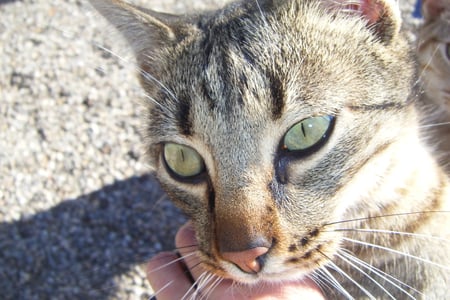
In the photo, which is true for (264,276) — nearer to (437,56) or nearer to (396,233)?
(396,233)

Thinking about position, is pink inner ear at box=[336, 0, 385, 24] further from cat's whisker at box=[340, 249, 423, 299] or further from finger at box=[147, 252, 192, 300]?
finger at box=[147, 252, 192, 300]

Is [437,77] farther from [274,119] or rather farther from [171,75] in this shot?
[171,75]

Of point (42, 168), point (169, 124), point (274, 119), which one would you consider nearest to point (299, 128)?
point (274, 119)

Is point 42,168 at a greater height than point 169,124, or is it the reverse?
point 42,168

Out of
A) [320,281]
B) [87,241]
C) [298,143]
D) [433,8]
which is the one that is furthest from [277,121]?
A: [87,241]

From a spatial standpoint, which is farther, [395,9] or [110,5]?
[110,5]

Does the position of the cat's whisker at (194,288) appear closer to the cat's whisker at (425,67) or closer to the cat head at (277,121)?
the cat head at (277,121)

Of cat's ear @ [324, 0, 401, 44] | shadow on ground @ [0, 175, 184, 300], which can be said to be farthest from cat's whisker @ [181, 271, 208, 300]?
shadow on ground @ [0, 175, 184, 300]

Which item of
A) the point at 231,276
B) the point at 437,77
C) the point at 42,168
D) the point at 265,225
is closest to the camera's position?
the point at 265,225
